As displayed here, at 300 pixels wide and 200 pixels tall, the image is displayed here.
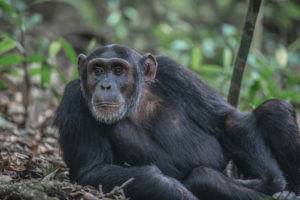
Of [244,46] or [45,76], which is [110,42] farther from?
[244,46]

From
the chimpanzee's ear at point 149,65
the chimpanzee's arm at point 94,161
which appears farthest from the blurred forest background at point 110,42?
the chimpanzee's ear at point 149,65

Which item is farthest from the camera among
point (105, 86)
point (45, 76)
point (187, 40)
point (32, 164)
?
point (187, 40)

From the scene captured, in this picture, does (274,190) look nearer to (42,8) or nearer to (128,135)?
(128,135)

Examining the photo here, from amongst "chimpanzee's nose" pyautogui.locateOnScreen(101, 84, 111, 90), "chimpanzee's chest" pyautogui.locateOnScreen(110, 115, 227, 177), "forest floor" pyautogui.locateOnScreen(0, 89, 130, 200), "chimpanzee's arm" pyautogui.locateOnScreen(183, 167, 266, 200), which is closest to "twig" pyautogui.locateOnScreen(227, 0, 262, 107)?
"chimpanzee's chest" pyautogui.locateOnScreen(110, 115, 227, 177)

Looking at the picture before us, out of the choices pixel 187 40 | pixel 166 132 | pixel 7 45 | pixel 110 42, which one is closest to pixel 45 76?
pixel 7 45

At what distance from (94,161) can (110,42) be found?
877 centimetres

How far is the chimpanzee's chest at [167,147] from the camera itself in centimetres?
508

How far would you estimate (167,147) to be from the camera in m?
5.22

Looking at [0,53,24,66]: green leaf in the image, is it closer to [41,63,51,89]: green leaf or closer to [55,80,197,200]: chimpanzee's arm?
[41,63,51,89]: green leaf

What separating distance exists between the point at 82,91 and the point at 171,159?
1303 mm

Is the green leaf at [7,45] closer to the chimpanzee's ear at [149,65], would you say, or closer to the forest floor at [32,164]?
the forest floor at [32,164]

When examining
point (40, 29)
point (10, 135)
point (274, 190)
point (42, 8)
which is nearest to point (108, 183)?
point (274, 190)

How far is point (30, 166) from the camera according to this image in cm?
555

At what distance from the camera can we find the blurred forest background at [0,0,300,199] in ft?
24.9
